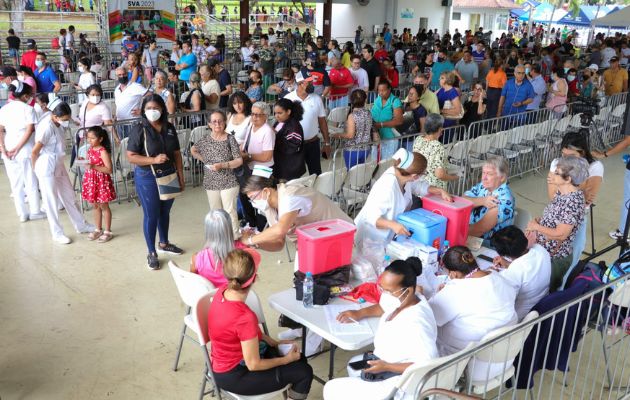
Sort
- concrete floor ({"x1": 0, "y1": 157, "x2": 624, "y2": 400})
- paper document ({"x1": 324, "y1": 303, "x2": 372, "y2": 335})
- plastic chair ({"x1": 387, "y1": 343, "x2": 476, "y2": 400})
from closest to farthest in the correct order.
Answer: plastic chair ({"x1": 387, "y1": 343, "x2": 476, "y2": 400})
paper document ({"x1": 324, "y1": 303, "x2": 372, "y2": 335})
concrete floor ({"x1": 0, "y1": 157, "x2": 624, "y2": 400})

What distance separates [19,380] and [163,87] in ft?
15.9

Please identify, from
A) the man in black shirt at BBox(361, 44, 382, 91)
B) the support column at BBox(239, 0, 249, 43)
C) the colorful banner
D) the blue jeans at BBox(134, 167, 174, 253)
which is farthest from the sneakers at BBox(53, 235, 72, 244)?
the support column at BBox(239, 0, 249, 43)

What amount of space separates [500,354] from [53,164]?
4768 millimetres

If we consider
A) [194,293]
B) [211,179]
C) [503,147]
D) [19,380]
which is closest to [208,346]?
[194,293]

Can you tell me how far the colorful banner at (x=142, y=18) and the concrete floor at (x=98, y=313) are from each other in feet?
44.5

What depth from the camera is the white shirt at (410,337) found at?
3.04m

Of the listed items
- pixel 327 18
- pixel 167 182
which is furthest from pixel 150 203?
pixel 327 18

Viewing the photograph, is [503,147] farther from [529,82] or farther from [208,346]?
[208,346]

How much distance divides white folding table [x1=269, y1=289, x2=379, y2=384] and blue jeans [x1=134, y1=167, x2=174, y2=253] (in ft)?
7.45

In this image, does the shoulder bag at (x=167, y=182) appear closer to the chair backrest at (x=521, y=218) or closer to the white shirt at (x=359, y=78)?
the chair backrest at (x=521, y=218)

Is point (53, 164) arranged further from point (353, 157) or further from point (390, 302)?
point (390, 302)

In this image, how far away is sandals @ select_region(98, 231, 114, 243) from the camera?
639 cm

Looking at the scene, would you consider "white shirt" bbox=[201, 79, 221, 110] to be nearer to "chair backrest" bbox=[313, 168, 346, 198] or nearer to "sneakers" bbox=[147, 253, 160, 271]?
"chair backrest" bbox=[313, 168, 346, 198]

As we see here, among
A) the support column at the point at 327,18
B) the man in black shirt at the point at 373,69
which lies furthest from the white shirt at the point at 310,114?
the support column at the point at 327,18
